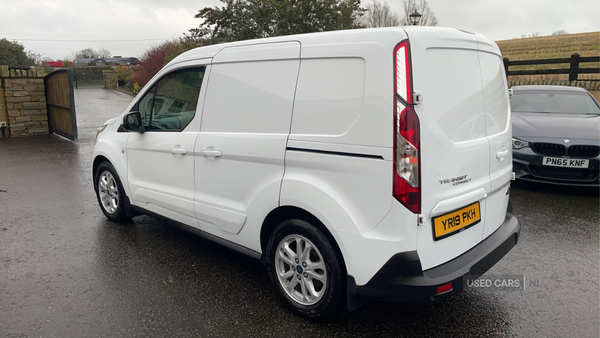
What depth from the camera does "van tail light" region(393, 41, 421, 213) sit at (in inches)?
94.9

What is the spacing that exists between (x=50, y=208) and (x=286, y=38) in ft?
14.9

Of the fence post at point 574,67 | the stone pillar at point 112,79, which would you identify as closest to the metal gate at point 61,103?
the fence post at point 574,67

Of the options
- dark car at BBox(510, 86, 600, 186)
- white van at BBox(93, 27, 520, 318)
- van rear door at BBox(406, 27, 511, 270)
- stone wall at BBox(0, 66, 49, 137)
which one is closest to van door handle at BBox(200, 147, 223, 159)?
white van at BBox(93, 27, 520, 318)

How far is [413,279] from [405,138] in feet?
2.67

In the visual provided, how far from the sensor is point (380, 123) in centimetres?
246

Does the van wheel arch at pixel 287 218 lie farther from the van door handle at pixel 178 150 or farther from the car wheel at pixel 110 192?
the car wheel at pixel 110 192

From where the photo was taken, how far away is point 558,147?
597cm

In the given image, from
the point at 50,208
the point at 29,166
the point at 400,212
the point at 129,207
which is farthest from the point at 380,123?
the point at 29,166

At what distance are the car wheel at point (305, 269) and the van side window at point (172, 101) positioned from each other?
58.3 inches

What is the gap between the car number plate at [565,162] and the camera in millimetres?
5805

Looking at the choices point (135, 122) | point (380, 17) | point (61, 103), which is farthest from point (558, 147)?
point (380, 17)

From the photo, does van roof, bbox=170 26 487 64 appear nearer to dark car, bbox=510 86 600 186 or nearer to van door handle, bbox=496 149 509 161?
van door handle, bbox=496 149 509 161

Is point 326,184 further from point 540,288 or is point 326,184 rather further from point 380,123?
point 540,288

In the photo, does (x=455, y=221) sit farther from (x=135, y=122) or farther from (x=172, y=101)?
(x=135, y=122)
